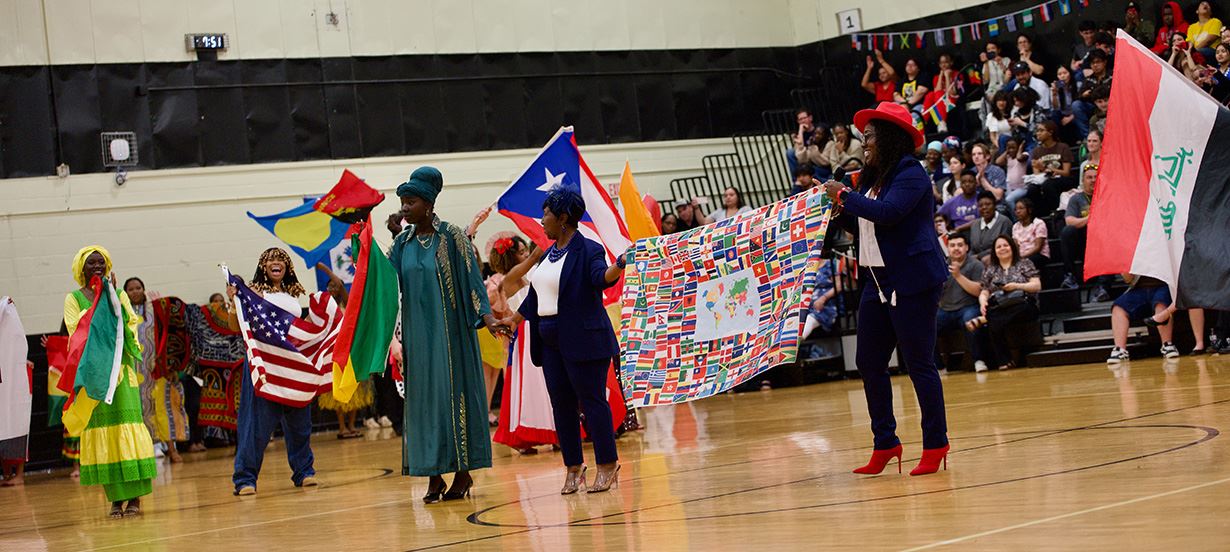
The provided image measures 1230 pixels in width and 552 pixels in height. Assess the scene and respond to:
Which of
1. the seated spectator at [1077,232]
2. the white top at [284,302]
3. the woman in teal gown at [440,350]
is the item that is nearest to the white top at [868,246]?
the woman in teal gown at [440,350]

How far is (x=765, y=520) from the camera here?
518 cm

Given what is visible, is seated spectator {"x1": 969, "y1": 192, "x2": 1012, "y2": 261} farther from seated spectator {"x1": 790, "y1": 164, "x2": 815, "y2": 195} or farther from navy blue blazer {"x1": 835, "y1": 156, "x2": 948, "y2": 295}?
navy blue blazer {"x1": 835, "y1": 156, "x2": 948, "y2": 295}

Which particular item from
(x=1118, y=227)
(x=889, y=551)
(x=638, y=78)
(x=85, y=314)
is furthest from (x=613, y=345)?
(x=638, y=78)

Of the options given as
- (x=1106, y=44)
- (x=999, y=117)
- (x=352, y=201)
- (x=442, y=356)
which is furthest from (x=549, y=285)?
(x=1106, y=44)

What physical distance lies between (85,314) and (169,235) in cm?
910

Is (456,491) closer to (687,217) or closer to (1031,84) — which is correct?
(687,217)

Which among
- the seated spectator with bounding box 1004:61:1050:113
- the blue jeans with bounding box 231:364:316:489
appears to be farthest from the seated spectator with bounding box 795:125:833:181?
the blue jeans with bounding box 231:364:316:489

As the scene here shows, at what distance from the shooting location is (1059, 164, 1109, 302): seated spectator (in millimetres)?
13430

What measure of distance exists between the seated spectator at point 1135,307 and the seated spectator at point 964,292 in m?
1.59

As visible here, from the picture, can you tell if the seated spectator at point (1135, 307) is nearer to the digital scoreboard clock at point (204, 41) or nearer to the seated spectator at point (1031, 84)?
the seated spectator at point (1031, 84)

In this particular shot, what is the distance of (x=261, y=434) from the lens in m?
9.04

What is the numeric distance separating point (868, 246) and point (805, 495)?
111cm

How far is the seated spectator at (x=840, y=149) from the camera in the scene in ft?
58.7

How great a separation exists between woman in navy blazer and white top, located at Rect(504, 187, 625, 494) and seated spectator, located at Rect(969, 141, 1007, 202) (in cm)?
925
